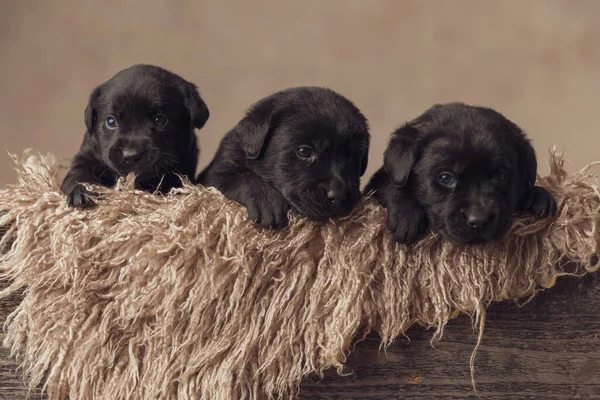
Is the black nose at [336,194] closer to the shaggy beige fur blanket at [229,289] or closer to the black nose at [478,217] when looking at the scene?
the shaggy beige fur blanket at [229,289]

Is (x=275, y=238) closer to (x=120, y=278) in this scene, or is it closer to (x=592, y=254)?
(x=120, y=278)

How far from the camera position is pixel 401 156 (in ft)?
4.94

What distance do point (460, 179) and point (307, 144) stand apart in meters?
0.35

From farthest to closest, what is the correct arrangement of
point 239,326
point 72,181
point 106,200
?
point 72,181 → point 106,200 → point 239,326

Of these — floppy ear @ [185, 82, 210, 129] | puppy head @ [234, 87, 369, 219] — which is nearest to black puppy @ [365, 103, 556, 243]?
puppy head @ [234, 87, 369, 219]

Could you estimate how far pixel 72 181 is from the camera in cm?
163

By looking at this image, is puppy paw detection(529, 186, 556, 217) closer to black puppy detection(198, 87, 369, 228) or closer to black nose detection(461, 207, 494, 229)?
black nose detection(461, 207, 494, 229)

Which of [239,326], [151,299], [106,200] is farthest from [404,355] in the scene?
[106,200]

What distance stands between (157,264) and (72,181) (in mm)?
380

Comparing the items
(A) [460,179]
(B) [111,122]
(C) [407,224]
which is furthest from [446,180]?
(B) [111,122]

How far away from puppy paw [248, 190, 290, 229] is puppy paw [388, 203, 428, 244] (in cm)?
22

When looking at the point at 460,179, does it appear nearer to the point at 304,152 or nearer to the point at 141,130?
the point at 304,152

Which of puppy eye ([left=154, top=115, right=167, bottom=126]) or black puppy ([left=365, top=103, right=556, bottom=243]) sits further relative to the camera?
puppy eye ([left=154, top=115, right=167, bottom=126])

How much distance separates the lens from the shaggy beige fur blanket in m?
1.36
